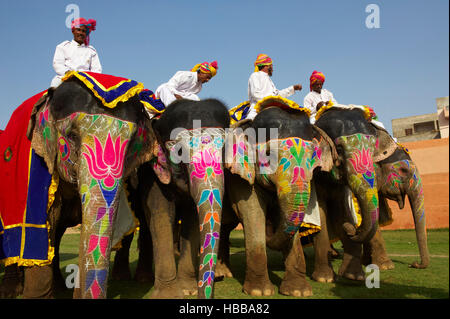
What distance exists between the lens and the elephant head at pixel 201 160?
162 inches

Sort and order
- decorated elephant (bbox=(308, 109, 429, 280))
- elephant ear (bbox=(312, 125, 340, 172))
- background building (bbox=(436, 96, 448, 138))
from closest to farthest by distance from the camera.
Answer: elephant ear (bbox=(312, 125, 340, 172)) < decorated elephant (bbox=(308, 109, 429, 280)) < background building (bbox=(436, 96, 448, 138))

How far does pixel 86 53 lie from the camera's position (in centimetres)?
556

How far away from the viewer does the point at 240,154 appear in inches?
212

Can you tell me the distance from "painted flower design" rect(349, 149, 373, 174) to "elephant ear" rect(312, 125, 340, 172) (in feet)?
0.93

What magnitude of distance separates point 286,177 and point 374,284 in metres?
1.94

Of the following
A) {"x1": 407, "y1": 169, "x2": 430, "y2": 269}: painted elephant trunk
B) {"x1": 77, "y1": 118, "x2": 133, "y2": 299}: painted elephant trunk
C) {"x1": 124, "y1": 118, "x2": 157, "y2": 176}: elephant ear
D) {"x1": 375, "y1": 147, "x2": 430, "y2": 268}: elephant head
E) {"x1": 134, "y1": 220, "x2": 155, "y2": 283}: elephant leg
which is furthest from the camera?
{"x1": 375, "y1": 147, "x2": 430, "y2": 268}: elephant head

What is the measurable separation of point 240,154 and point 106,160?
197 cm

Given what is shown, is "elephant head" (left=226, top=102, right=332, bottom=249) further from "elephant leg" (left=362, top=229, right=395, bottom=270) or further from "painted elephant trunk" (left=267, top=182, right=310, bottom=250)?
"elephant leg" (left=362, top=229, right=395, bottom=270)

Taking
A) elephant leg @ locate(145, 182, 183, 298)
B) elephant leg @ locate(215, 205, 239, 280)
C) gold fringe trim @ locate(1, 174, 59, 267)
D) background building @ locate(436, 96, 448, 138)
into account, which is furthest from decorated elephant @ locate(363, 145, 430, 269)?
background building @ locate(436, 96, 448, 138)

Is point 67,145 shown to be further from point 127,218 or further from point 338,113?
point 338,113

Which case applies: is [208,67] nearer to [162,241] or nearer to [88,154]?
[162,241]

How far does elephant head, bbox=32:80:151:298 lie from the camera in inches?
142

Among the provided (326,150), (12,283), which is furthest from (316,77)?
(12,283)
